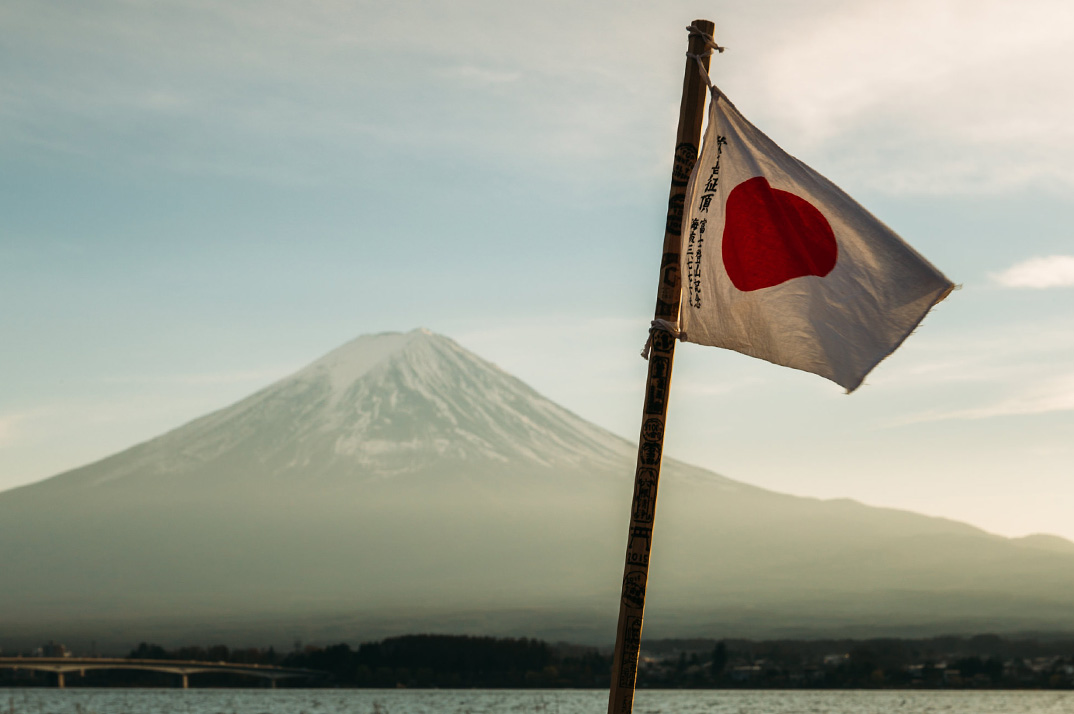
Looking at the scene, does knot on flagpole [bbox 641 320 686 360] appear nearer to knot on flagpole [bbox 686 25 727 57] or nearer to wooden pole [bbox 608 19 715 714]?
wooden pole [bbox 608 19 715 714]

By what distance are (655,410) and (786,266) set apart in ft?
3.91

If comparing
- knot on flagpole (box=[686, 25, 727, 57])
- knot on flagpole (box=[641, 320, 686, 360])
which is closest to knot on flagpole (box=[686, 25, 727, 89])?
knot on flagpole (box=[686, 25, 727, 57])

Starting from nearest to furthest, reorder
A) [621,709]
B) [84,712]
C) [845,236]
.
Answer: [621,709] < [845,236] < [84,712]

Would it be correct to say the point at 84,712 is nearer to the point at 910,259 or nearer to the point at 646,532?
the point at 646,532

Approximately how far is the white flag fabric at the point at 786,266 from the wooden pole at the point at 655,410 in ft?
0.25

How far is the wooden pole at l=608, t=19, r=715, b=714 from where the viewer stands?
6090 millimetres

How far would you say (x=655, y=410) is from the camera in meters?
6.21

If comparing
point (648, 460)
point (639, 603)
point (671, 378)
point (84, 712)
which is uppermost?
point (671, 378)

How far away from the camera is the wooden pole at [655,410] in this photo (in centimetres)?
609

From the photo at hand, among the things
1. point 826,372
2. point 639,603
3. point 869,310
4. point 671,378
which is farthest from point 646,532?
point 869,310

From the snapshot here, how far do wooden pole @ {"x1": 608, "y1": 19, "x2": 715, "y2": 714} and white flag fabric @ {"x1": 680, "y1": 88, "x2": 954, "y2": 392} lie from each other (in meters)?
0.08

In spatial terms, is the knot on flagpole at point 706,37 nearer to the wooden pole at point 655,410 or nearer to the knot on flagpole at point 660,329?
the wooden pole at point 655,410

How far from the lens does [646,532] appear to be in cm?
616

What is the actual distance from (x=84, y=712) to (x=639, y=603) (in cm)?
1226
